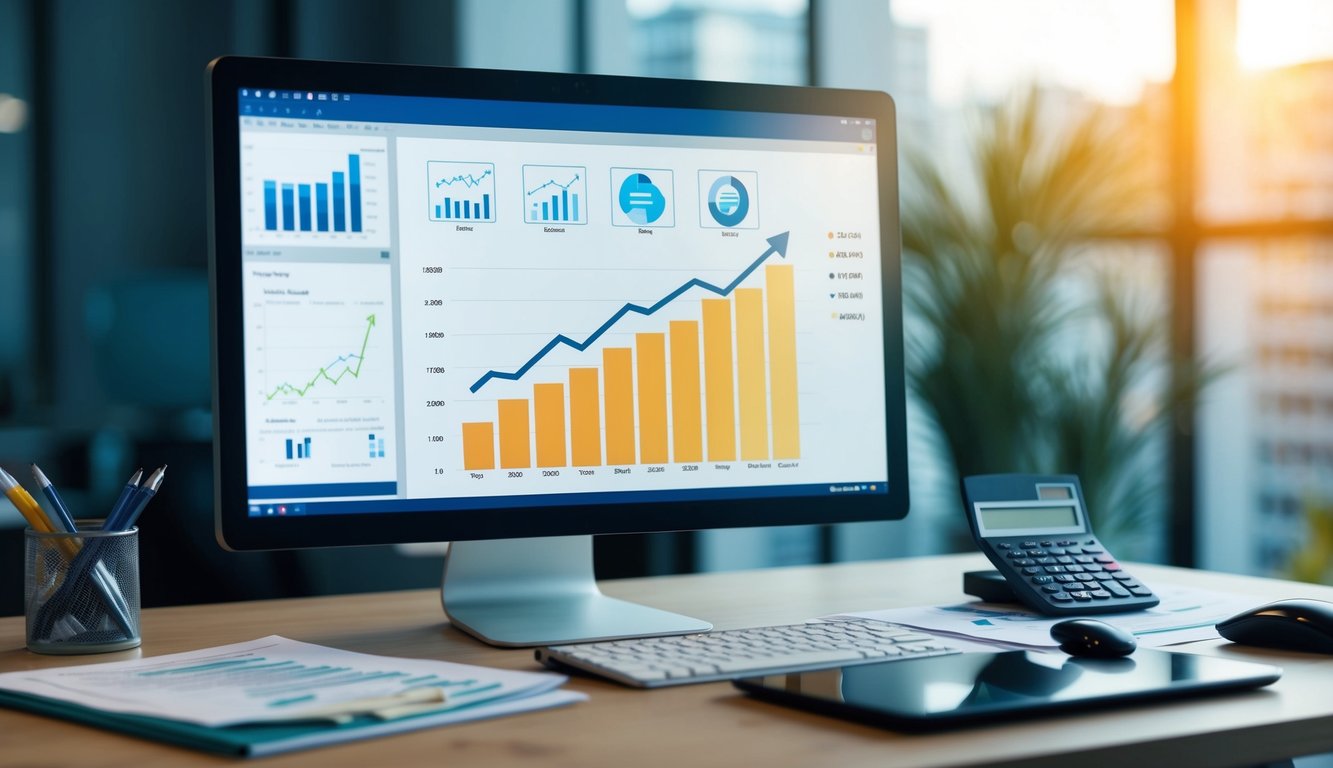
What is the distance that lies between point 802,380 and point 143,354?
2168mm

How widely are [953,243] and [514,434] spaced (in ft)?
7.59

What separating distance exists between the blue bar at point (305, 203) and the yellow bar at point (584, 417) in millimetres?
244

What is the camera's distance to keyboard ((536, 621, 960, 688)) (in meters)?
0.84

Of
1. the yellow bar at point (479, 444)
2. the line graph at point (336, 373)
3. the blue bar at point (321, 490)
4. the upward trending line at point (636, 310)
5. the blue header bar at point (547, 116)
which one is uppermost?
the blue header bar at point (547, 116)

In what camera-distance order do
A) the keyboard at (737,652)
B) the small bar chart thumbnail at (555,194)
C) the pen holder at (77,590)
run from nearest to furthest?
the keyboard at (737,652), the pen holder at (77,590), the small bar chart thumbnail at (555,194)

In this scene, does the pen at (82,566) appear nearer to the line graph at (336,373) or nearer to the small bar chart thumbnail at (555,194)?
the line graph at (336,373)

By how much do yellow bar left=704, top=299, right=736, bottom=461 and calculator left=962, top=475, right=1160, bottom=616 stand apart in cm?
24

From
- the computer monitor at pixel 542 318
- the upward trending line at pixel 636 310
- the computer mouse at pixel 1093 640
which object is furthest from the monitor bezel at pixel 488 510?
the computer mouse at pixel 1093 640

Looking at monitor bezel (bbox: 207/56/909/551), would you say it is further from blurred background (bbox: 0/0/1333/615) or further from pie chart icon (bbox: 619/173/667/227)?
blurred background (bbox: 0/0/1333/615)

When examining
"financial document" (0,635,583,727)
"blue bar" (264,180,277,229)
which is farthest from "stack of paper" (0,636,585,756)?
"blue bar" (264,180,277,229)

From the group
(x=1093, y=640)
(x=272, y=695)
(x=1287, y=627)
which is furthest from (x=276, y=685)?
(x=1287, y=627)

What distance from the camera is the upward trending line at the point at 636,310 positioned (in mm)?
1051

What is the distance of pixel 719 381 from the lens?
1114 millimetres

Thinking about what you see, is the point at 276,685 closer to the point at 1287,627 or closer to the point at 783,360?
the point at 783,360
